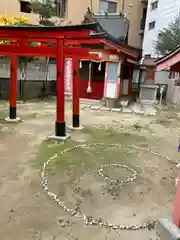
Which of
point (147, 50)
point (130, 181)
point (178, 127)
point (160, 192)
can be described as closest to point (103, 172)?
point (130, 181)

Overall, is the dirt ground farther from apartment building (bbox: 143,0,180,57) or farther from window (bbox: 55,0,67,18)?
window (bbox: 55,0,67,18)

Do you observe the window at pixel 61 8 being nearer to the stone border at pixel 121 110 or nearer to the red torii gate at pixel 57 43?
the stone border at pixel 121 110

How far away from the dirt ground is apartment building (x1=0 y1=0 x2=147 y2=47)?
56.8 feet

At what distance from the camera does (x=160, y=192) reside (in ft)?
14.1

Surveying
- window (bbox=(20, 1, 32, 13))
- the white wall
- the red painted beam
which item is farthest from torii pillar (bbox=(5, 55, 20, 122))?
window (bbox=(20, 1, 32, 13))

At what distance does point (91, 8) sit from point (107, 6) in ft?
9.50

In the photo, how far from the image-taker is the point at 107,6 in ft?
88.7

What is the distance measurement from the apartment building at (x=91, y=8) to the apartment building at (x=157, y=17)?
2766 millimetres

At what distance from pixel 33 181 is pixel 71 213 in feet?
4.23

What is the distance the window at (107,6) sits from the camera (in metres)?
26.8

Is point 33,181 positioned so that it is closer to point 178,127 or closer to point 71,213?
point 71,213

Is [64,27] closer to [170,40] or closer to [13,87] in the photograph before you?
[13,87]

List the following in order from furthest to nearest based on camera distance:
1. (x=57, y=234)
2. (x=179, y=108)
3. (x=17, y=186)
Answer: (x=179, y=108)
(x=17, y=186)
(x=57, y=234)

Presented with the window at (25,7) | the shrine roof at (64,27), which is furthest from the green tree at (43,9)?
the shrine roof at (64,27)
